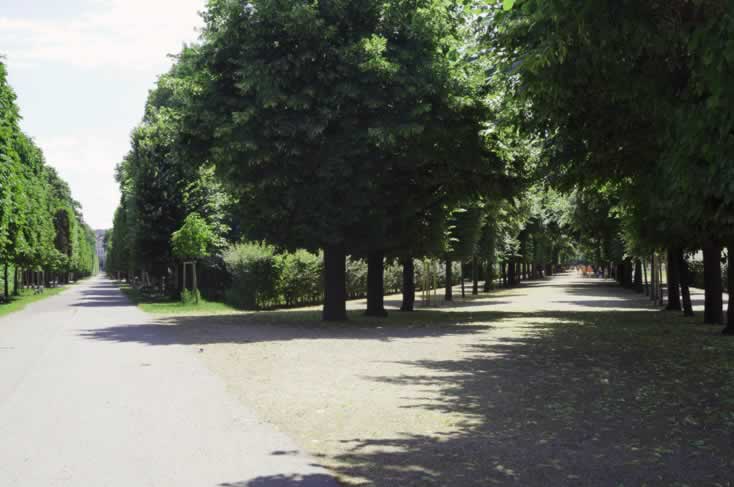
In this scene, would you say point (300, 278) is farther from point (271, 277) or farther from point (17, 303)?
point (17, 303)

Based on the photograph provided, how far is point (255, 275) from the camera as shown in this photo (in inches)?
1284

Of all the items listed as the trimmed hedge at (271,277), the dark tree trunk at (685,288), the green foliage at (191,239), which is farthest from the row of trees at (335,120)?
the green foliage at (191,239)

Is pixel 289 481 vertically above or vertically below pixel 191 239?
below

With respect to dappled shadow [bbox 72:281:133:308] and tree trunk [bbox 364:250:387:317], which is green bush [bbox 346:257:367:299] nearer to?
dappled shadow [bbox 72:281:133:308]

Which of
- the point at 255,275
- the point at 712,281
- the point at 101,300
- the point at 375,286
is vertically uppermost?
the point at 255,275

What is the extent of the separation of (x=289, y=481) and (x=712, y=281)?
1856 cm

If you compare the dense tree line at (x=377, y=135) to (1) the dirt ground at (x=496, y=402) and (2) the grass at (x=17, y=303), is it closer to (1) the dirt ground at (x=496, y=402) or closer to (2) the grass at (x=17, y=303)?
(1) the dirt ground at (x=496, y=402)

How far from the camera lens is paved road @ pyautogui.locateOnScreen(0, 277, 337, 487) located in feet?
18.7

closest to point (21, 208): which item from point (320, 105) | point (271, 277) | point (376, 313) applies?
point (271, 277)

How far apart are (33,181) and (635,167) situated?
42239mm

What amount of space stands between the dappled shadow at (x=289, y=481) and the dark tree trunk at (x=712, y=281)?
1712 centimetres

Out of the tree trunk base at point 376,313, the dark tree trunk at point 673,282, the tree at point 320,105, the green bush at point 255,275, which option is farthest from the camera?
the green bush at point 255,275

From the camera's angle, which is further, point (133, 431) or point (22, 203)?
point (22, 203)

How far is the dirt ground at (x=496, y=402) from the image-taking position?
6.11 m
